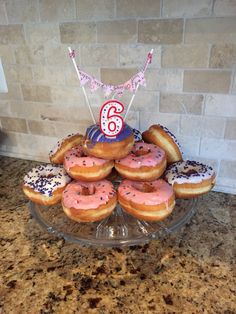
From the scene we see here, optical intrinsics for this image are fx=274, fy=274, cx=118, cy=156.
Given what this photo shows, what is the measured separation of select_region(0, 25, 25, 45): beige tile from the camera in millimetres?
884

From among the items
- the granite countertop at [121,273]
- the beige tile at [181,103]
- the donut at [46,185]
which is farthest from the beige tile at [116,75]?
the granite countertop at [121,273]

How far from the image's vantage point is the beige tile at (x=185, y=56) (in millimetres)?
723

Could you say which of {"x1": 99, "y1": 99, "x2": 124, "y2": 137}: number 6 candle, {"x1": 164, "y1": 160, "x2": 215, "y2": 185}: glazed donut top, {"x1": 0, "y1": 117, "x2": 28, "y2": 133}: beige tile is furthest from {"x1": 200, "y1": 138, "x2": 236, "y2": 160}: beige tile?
{"x1": 0, "y1": 117, "x2": 28, "y2": 133}: beige tile

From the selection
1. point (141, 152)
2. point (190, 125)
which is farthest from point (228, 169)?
point (141, 152)

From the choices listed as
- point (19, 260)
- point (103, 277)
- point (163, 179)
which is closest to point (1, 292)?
point (19, 260)

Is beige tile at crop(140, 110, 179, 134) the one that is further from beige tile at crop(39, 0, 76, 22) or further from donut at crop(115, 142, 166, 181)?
beige tile at crop(39, 0, 76, 22)

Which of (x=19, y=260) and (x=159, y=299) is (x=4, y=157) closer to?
(x=19, y=260)

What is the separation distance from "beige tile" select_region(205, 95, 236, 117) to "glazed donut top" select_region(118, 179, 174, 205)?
0.27 m

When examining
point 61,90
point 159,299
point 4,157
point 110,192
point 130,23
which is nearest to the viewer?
point 159,299

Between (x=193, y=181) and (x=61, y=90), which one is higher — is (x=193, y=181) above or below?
below

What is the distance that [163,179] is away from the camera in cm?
70

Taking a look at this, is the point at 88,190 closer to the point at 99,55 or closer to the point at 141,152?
the point at 141,152

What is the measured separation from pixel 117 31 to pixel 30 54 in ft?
1.03

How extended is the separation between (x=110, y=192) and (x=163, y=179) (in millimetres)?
154
